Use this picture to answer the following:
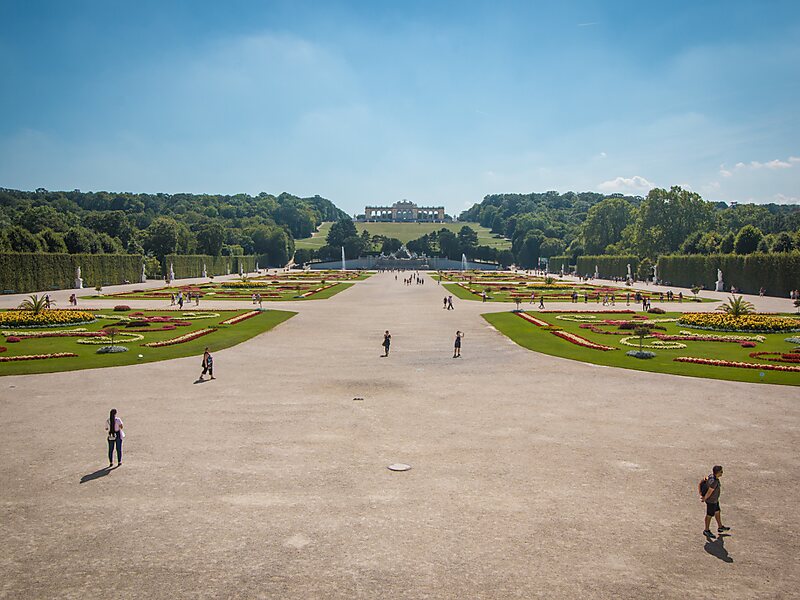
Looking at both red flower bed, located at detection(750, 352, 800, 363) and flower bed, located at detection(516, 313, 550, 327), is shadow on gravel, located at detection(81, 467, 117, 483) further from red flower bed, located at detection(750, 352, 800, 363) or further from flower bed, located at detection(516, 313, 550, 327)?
flower bed, located at detection(516, 313, 550, 327)

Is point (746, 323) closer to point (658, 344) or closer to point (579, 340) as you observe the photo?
point (658, 344)

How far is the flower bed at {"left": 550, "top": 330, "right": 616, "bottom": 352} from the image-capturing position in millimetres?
25844

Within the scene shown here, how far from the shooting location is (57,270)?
65688 millimetres

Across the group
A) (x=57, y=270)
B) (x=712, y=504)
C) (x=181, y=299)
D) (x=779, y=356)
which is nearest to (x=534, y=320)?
(x=779, y=356)

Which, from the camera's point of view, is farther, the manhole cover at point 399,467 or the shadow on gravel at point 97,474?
the manhole cover at point 399,467

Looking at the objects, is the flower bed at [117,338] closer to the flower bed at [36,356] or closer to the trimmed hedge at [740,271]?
the flower bed at [36,356]

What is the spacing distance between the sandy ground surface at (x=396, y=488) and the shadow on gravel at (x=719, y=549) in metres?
0.03

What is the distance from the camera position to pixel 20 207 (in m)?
132

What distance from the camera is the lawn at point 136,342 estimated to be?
878 inches

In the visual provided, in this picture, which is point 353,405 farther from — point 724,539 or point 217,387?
point 724,539

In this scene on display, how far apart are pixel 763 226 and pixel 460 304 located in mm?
95453

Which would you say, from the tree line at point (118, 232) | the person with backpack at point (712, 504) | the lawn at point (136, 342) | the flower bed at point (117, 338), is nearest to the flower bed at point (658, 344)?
the lawn at point (136, 342)

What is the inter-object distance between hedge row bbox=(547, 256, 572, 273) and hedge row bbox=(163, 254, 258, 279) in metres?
56.7

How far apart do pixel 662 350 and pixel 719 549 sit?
17.8m
